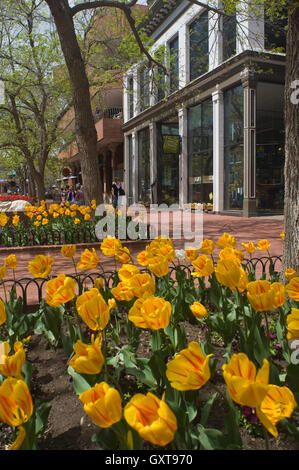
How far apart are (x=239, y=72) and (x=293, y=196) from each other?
14252 mm

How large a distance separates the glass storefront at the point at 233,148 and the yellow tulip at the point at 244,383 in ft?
52.5

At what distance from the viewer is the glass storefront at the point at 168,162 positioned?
21.9m

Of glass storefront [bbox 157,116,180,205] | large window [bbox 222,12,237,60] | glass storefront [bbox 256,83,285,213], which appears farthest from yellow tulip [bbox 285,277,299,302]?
glass storefront [bbox 157,116,180,205]

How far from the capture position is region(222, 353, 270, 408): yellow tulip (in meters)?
1.04

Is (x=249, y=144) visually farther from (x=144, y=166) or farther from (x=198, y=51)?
(x=144, y=166)

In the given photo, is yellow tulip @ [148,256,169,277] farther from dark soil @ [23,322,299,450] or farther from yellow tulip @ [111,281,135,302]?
dark soil @ [23,322,299,450]

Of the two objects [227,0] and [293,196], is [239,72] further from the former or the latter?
[293,196]

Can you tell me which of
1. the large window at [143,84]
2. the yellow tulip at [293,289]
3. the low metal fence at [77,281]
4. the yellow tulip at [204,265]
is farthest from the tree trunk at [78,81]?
the yellow tulip at [293,289]

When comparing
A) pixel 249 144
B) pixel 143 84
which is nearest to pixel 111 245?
pixel 143 84

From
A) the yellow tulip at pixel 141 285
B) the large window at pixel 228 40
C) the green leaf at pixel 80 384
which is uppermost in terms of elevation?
the large window at pixel 228 40

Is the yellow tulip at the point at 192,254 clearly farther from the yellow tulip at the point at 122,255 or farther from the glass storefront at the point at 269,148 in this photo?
the glass storefront at the point at 269,148

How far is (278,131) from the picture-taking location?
1706 cm

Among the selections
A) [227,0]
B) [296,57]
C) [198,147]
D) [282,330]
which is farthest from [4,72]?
[282,330]

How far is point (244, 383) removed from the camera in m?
1.04
